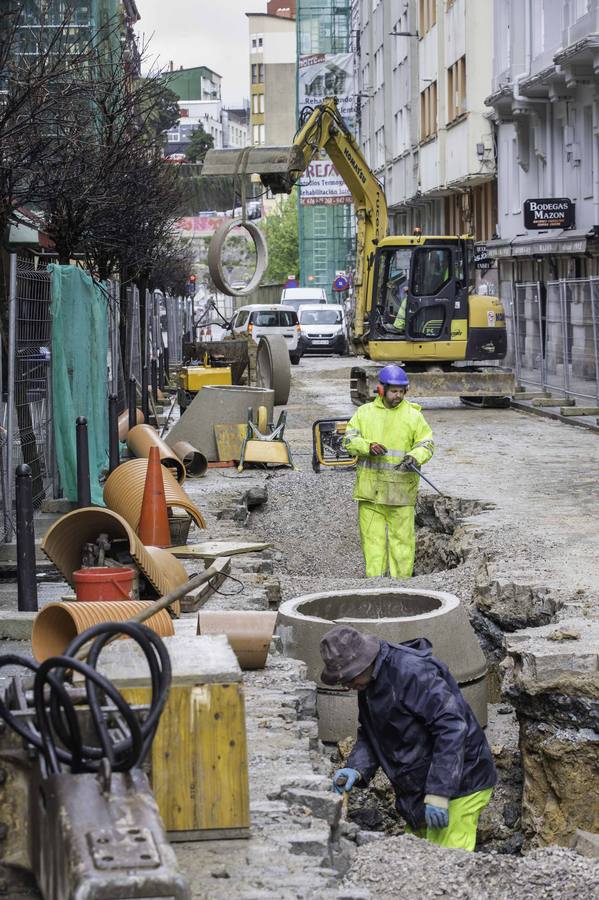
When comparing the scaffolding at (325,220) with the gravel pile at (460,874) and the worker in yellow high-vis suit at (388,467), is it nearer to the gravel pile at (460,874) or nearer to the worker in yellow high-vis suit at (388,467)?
the worker in yellow high-vis suit at (388,467)

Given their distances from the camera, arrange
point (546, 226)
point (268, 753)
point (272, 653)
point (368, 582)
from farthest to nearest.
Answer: point (546, 226) → point (368, 582) → point (272, 653) → point (268, 753)

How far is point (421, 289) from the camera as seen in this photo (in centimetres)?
2569

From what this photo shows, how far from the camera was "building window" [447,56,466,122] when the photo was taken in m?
42.3

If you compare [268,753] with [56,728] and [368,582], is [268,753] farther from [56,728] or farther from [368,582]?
[368,582]

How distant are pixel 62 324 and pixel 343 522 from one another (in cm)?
439

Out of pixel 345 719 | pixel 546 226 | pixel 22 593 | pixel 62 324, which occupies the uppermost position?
pixel 546 226

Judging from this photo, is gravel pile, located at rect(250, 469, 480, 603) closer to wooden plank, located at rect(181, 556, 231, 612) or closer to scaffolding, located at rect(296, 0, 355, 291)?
wooden plank, located at rect(181, 556, 231, 612)

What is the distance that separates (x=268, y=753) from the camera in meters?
6.01

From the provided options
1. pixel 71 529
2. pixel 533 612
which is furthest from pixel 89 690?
pixel 533 612

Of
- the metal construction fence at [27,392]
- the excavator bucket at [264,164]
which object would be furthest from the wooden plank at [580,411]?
the metal construction fence at [27,392]

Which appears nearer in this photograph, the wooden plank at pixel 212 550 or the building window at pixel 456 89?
the wooden plank at pixel 212 550

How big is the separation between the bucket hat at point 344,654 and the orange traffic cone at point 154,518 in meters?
4.23

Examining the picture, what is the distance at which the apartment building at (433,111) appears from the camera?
4091 centimetres

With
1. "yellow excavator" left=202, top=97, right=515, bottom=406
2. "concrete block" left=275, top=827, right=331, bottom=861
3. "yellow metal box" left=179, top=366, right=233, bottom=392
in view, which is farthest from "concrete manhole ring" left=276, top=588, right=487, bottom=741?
"yellow excavator" left=202, top=97, right=515, bottom=406
